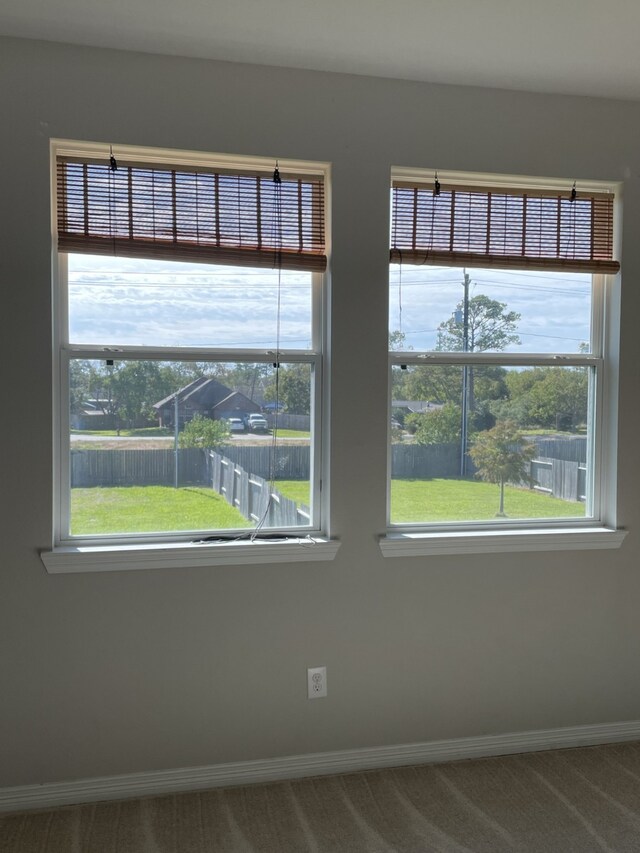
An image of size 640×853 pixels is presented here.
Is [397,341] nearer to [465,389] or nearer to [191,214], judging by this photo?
[465,389]

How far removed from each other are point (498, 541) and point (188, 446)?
134cm

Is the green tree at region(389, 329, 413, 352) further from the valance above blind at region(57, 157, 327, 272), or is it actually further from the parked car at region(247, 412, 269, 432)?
the parked car at region(247, 412, 269, 432)

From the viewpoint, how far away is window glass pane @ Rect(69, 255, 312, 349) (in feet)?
8.49

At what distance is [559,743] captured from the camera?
2936 mm

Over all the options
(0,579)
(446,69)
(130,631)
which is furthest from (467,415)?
(0,579)

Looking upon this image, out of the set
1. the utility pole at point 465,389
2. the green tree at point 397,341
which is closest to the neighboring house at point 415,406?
the utility pole at point 465,389

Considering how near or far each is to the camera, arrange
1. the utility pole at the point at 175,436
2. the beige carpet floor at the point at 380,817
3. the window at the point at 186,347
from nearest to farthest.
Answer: the beige carpet floor at the point at 380,817
the window at the point at 186,347
the utility pole at the point at 175,436

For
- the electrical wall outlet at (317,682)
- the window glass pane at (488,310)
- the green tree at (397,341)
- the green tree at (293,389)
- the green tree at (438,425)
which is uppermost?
the window glass pane at (488,310)

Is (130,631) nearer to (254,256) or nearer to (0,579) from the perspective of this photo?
(0,579)

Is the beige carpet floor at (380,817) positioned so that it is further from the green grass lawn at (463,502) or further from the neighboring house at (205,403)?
the neighboring house at (205,403)

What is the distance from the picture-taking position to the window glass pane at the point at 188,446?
2.60 metres

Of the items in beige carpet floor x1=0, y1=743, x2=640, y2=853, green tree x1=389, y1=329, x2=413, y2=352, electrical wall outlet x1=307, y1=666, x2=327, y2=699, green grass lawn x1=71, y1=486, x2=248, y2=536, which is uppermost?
green tree x1=389, y1=329, x2=413, y2=352

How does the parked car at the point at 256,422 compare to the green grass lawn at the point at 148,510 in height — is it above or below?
above

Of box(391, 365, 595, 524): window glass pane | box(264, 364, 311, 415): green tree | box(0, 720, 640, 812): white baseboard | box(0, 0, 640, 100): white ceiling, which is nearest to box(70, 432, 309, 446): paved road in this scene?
box(264, 364, 311, 415): green tree
